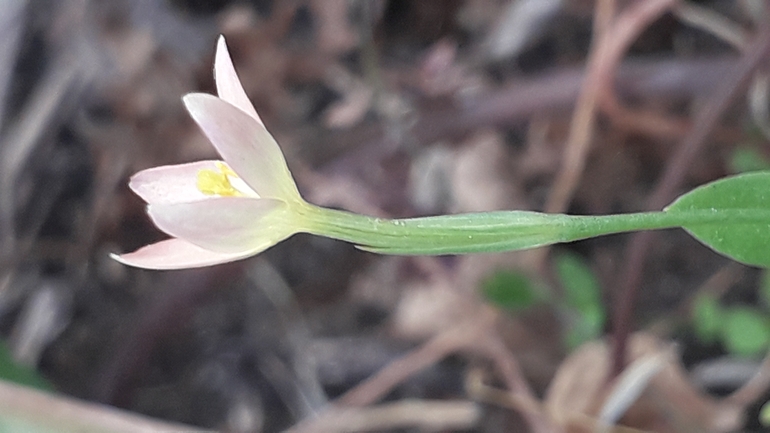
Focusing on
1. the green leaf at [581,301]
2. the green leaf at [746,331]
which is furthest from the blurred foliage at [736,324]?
the green leaf at [581,301]

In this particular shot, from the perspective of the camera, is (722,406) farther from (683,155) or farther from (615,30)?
(615,30)

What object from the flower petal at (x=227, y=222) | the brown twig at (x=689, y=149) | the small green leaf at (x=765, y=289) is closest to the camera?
the flower petal at (x=227, y=222)

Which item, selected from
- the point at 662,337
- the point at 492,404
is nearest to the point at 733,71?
the point at 662,337

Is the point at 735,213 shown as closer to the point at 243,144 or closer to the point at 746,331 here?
the point at 243,144

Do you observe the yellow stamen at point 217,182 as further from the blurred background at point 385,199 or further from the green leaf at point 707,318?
the green leaf at point 707,318

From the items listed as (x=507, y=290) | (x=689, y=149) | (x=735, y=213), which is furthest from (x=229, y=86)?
(x=507, y=290)

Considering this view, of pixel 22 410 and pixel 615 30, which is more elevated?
pixel 615 30

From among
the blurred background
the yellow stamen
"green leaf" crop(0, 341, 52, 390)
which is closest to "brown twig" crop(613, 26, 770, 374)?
the blurred background
